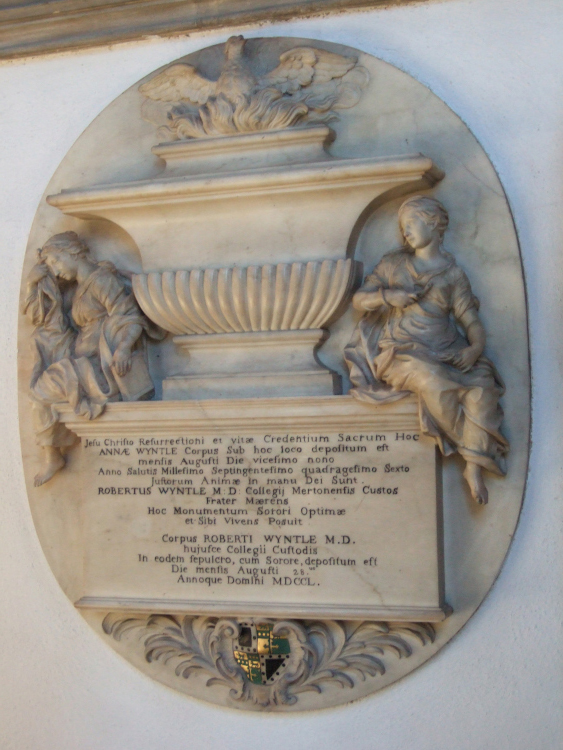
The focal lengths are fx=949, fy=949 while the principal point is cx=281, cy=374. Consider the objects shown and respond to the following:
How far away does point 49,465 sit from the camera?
11.2 feet

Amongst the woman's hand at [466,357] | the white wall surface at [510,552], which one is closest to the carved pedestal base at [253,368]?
the woman's hand at [466,357]

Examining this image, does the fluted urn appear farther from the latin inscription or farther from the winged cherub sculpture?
the latin inscription

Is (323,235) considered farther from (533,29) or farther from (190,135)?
(533,29)

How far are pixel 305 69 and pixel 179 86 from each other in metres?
0.48

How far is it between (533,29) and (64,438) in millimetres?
2136

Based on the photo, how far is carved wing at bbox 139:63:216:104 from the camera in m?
3.39

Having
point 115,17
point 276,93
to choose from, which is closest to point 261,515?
point 276,93

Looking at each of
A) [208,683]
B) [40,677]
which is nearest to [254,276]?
[208,683]

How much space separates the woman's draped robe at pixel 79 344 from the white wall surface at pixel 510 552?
0.25 metres

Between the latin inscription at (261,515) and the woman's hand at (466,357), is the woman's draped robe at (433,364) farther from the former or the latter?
the latin inscription at (261,515)

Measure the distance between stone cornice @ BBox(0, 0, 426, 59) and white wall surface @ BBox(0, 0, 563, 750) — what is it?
0.05 m

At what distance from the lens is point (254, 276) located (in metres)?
3.18

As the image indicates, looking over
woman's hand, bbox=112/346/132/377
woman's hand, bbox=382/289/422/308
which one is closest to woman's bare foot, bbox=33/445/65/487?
woman's hand, bbox=112/346/132/377

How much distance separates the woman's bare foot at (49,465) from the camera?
11.2 ft
